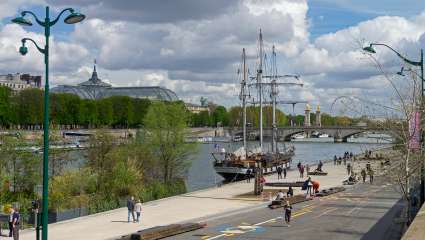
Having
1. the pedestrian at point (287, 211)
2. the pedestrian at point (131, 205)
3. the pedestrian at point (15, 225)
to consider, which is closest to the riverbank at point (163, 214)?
the pedestrian at point (131, 205)

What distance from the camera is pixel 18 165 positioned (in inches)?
1953

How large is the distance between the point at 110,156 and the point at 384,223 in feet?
85.0

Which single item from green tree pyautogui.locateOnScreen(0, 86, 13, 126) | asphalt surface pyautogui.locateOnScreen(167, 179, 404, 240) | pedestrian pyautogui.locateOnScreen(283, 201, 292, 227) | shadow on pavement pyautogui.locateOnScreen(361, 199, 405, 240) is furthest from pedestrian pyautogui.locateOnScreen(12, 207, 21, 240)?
green tree pyautogui.locateOnScreen(0, 86, 13, 126)

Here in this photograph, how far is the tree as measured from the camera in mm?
65250

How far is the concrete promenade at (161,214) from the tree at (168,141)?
765 cm

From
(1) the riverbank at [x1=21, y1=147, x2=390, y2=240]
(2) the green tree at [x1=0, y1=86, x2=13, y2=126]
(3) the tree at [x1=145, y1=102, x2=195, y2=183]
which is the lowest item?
(1) the riverbank at [x1=21, y1=147, x2=390, y2=240]

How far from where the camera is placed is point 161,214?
40719 mm

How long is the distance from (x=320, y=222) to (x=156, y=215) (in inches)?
427

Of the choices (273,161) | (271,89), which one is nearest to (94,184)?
(273,161)

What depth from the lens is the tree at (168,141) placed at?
214 feet

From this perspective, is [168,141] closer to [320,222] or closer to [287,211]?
[320,222]

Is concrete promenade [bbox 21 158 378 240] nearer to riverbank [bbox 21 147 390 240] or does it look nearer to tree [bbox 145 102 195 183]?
riverbank [bbox 21 147 390 240]

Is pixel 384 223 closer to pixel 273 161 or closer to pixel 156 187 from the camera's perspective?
pixel 156 187

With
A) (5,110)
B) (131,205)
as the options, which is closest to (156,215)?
(131,205)
